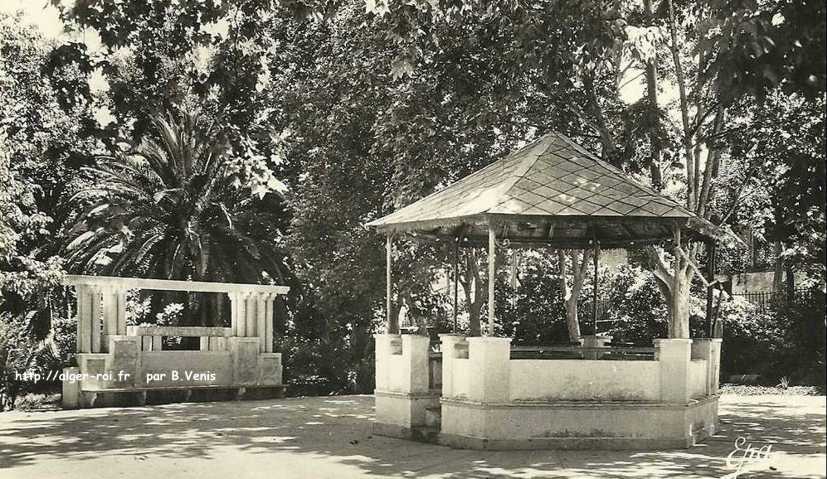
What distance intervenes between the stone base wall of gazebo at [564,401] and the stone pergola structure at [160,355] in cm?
824

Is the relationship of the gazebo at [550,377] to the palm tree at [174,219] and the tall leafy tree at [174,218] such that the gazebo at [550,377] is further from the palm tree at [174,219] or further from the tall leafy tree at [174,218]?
the tall leafy tree at [174,218]

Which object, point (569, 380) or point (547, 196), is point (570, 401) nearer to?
point (569, 380)

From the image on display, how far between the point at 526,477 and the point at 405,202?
8.76 metres

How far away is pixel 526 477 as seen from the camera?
9977mm

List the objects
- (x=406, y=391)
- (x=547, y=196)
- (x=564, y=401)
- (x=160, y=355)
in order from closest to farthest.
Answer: (x=564, y=401)
(x=547, y=196)
(x=406, y=391)
(x=160, y=355)

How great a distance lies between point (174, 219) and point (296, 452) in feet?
50.3

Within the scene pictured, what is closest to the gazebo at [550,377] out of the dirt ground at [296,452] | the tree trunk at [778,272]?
the dirt ground at [296,452]

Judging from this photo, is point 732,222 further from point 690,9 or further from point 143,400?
point 143,400

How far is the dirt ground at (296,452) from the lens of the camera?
34.1ft

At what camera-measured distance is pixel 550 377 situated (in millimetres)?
12180

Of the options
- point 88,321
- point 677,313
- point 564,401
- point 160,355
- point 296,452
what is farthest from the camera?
point 160,355

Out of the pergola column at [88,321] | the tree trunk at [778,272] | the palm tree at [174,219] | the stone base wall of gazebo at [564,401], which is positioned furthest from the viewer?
the tree trunk at [778,272]

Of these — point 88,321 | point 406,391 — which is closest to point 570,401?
point 406,391

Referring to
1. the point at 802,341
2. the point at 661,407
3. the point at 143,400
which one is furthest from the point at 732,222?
the point at 143,400
